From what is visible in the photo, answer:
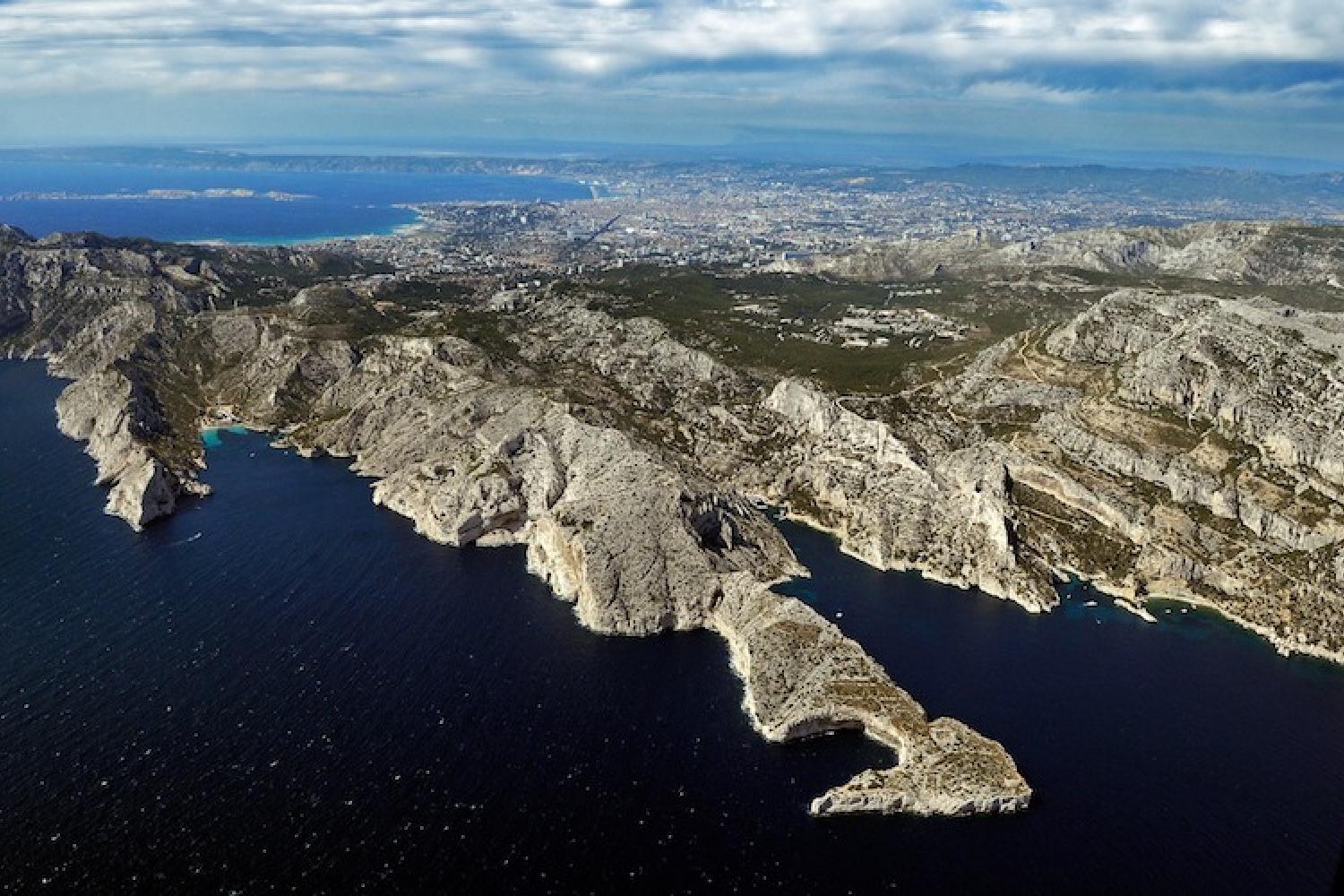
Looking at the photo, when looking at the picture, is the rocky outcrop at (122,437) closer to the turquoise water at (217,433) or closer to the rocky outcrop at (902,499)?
the turquoise water at (217,433)

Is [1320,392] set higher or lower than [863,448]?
higher

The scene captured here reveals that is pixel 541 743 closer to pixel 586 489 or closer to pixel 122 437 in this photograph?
pixel 586 489

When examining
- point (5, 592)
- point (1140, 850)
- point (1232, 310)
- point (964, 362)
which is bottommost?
point (1140, 850)

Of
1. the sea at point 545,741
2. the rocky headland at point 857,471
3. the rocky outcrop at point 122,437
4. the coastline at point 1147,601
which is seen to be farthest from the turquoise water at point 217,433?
the coastline at point 1147,601

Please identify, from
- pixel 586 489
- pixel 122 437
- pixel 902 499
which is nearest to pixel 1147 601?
pixel 902 499

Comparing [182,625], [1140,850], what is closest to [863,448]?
[1140,850]

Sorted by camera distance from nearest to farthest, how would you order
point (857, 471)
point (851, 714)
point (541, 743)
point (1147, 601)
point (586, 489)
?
point (541, 743), point (851, 714), point (1147, 601), point (586, 489), point (857, 471)

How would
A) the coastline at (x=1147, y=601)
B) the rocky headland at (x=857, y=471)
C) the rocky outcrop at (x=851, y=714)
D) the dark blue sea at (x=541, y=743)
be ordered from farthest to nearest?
the coastline at (x=1147, y=601) → the rocky headland at (x=857, y=471) → the rocky outcrop at (x=851, y=714) → the dark blue sea at (x=541, y=743)

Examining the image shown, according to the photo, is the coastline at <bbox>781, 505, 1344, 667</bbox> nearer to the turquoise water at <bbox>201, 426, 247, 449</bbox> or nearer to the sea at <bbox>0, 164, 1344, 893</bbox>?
the sea at <bbox>0, 164, 1344, 893</bbox>

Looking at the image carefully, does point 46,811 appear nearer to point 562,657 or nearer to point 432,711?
point 432,711
